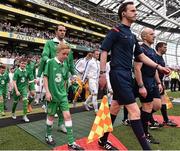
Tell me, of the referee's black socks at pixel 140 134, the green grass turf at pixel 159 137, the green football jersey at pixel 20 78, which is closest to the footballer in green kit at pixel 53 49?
the green grass turf at pixel 159 137

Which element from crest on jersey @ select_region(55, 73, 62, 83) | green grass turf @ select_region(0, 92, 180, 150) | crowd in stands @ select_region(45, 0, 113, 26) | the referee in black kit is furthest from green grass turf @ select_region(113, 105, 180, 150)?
crowd in stands @ select_region(45, 0, 113, 26)

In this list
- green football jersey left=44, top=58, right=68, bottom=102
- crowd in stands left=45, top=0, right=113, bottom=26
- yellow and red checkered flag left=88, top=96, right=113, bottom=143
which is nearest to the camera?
yellow and red checkered flag left=88, top=96, right=113, bottom=143

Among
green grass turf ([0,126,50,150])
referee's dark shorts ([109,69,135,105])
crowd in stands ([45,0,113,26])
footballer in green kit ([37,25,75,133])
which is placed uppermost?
crowd in stands ([45,0,113,26])

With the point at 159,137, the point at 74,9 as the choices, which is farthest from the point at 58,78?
the point at 74,9

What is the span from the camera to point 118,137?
17.8 feet

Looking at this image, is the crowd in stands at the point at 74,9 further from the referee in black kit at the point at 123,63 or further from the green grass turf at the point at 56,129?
the referee in black kit at the point at 123,63

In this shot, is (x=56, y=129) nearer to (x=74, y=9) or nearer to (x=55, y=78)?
(x=55, y=78)

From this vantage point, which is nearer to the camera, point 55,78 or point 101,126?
point 101,126

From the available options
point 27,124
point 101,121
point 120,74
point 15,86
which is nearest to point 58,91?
point 101,121

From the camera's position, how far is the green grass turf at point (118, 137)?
4.70m

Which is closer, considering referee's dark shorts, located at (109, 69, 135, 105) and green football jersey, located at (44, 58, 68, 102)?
referee's dark shorts, located at (109, 69, 135, 105)

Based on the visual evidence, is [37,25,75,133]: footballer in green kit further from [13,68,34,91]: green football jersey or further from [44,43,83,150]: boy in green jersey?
[13,68,34,91]: green football jersey

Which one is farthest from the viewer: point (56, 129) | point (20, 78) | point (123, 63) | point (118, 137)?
point (20, 78)

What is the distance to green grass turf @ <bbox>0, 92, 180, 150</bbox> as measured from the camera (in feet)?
15.4
